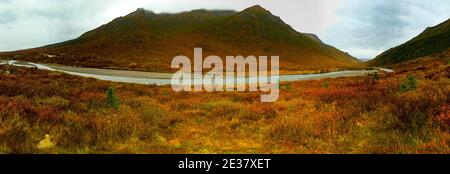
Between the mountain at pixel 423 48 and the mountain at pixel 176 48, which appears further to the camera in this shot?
the mountain at pixel 423 48

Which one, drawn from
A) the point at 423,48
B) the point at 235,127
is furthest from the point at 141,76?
the point at 423,48

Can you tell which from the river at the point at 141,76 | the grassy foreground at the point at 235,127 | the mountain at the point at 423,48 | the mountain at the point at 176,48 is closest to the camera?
the grassy foreground at the point at 235,127

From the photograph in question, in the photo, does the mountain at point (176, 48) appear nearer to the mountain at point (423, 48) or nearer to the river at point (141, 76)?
the river at point (141, 76)

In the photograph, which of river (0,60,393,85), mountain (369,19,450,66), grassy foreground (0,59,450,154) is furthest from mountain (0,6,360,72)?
grassy foreground (0,59,450,154)

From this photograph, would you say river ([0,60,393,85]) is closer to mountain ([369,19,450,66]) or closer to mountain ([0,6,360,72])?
mountain ([0,6,360,72])

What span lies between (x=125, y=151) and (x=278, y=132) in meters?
4.09

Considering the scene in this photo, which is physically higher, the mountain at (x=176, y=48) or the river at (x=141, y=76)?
the mountain at (x=176, y=48)

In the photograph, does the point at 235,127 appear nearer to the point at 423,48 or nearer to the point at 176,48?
the point at 176,48

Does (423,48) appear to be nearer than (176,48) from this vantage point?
No

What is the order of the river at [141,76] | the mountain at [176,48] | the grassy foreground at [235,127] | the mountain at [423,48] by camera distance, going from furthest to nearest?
the mountain at [423,48] → the mountain at [176,48] → the river at [141,76] → the grassy foreground at [235,127]

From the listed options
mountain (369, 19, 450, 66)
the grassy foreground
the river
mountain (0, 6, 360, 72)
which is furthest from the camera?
mountain (369, 19, 450, 66)

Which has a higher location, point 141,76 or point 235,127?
point 141,76

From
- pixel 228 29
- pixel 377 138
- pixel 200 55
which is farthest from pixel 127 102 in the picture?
pixel 228 29

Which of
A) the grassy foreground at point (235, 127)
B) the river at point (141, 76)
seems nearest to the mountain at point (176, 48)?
the river at point (141, 76)
